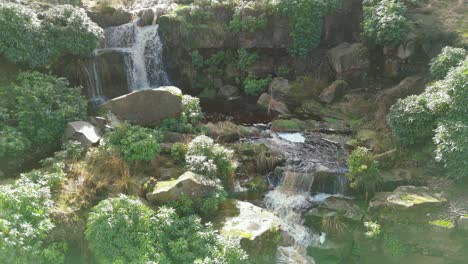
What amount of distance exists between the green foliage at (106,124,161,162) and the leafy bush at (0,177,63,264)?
2515 mm

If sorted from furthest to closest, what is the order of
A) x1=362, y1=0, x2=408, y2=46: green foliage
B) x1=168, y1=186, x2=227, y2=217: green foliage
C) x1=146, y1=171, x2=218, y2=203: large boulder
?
x1=362, y1=0, x2=408, y2=46: green foliage < x1=146, y1=171, x2=218, y2=203: large boulder < x1=168, y1=186, x2=227, y2=217: green foliage

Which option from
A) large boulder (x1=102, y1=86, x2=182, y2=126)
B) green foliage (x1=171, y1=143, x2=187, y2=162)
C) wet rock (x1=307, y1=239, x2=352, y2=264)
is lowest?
wet rock (x1=307, y1=239, x2=352, y2=264)

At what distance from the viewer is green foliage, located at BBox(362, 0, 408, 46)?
16.1 metres

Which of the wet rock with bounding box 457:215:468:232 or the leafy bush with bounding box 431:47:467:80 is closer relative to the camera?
the wet rock with bounding box 457:215:468:232

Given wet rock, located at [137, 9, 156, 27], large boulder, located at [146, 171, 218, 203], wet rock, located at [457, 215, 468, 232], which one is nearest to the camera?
large boulder, located at [146, 171, 218, 203]

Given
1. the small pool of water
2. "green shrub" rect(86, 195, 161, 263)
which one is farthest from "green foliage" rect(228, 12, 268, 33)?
"green shrub" rect(86, 195, 161, 263)

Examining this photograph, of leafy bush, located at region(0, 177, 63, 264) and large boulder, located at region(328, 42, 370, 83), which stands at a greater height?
large boulder, located at region(328, 42, 370, 83)

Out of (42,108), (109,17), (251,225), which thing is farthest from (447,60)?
(109,17)

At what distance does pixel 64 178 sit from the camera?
33.3 feet

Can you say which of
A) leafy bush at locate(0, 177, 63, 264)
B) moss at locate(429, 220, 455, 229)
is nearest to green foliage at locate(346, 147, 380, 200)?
moss at locate(429, 220, 455, 229)

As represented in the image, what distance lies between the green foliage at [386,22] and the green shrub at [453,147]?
6086mm

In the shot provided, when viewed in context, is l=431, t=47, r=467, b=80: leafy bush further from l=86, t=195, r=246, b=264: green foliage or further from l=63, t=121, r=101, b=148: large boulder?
l=63, t=121, r=101, b=148: large boulder

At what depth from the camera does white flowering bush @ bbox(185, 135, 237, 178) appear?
10.8 metres

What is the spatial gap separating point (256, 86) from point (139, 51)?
221 inches
